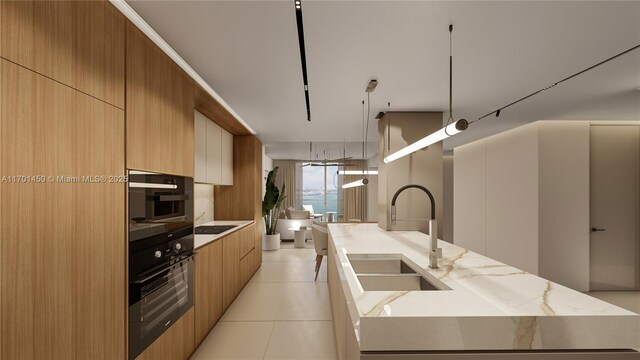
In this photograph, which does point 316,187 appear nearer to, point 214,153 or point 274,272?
point 274,272

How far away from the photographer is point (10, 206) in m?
0.97

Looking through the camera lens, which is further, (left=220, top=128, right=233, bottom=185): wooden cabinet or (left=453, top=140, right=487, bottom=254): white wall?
(left=453, top=140, right=487, bottom=254): white wall

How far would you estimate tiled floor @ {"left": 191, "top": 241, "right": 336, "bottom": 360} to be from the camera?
2.44 meters

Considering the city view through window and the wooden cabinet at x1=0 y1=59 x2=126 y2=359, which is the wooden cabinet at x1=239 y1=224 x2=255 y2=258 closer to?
the wooden cabinet at x1=0 y1=59 x2=126 y2=359

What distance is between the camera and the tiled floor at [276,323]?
2441 millimetres

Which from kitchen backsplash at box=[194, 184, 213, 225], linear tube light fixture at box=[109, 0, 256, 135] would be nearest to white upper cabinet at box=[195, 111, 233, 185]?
kitchen backsplash at box=[194, 184, 213, 225]

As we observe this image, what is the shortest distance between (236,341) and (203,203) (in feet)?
7.22

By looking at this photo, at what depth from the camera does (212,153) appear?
370 centimetres

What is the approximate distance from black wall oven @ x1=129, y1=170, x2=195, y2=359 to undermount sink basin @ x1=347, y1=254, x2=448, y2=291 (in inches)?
53.3

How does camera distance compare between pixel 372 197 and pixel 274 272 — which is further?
pixel 372 197

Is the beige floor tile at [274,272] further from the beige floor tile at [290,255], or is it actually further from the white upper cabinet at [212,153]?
the white upper cabinet at [212,153]

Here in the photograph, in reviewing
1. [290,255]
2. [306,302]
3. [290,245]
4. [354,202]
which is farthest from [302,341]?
[354,202]

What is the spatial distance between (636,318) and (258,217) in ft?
15.0

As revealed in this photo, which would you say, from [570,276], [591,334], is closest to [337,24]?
[591,334]
